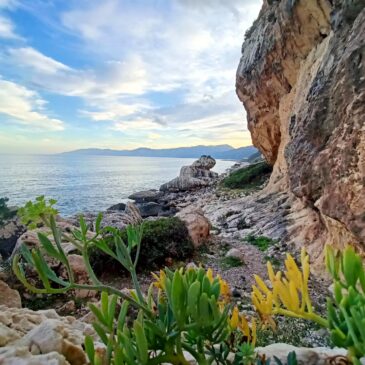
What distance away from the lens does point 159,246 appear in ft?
A: 25.4

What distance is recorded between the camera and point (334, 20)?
7293 millimetres

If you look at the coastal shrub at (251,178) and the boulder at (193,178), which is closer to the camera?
the coastal shrub at (251,178)

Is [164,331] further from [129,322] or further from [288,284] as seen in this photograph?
[129,322]

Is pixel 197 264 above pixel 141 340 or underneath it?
underneath

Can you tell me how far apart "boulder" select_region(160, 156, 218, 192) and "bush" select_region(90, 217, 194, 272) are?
2266cm

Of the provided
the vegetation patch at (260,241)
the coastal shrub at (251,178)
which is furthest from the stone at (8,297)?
the coastal shrub at (251,178)

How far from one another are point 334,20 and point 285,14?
4.06 meters

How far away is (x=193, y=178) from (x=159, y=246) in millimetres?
24965

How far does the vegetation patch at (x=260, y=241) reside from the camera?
28.8 ft

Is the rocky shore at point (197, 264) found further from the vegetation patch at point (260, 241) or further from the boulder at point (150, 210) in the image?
the boulder at point (150, 210)

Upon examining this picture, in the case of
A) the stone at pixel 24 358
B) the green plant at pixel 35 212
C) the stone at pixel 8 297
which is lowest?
the stone at pixel 8 297

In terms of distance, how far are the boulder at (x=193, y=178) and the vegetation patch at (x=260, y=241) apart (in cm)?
2154

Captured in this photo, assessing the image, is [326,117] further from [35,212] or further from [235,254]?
[35,212]

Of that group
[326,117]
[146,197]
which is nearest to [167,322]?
[326,117]
